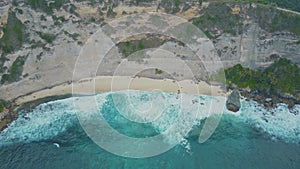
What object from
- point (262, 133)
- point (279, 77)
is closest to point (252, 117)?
point (262, 133)

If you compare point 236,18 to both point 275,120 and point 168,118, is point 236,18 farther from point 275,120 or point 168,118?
point 168,118

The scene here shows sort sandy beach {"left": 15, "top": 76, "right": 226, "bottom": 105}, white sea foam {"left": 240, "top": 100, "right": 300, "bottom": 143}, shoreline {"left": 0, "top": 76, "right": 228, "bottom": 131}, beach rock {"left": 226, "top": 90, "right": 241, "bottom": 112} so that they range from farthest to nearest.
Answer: sandy beach {"left": 15, "top": 76, "right": 226, "bottom": 105}, shoreline {"left": 0, "top": 76, "right": 228, "bottom": 131}, beach rock {"left": 226, "top": 90, "right": 241, "bottom": 112}, white sea foam {"left": 240, "top": 100, "right": 300, "bottom": 143}

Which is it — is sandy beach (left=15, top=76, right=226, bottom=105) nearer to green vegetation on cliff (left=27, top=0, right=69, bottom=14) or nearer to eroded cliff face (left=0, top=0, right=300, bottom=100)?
eroded cliff face (left=0, top=0, right=300, bottom=100)

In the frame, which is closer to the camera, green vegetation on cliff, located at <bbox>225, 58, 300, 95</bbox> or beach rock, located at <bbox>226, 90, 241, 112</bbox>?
beach rock, located at <bbox>226, 90, 241, 112</bbox>

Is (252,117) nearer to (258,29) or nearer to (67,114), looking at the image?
(258,29)

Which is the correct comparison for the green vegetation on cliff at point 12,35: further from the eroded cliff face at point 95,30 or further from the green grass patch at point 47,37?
the green grass patch at point 47,37

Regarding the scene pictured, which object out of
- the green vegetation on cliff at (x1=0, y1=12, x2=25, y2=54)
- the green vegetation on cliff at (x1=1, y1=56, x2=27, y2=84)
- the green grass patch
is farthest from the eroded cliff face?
the green vegetation on cliff at (x1=0, y1=12, x2=25, y2=54)
